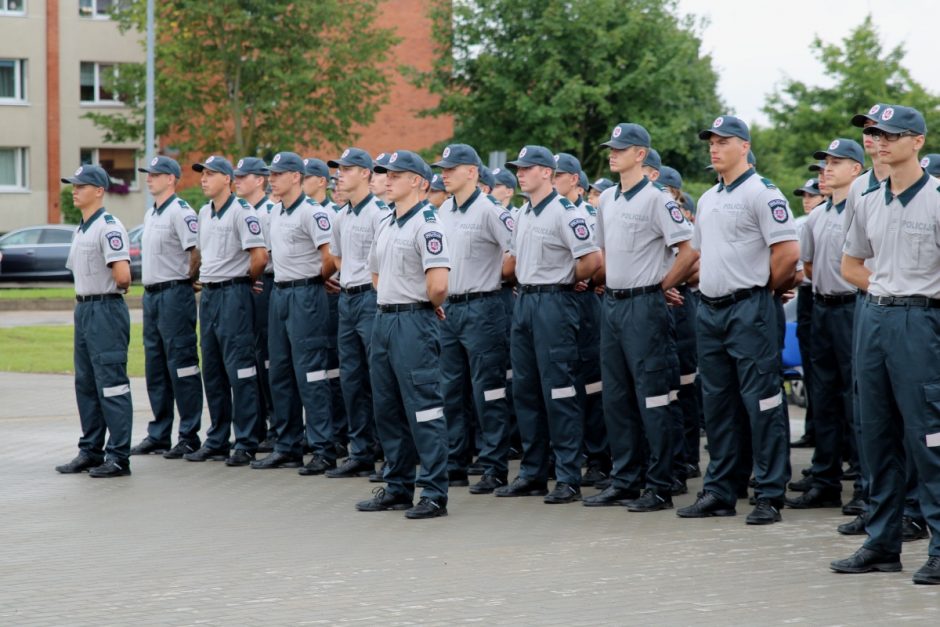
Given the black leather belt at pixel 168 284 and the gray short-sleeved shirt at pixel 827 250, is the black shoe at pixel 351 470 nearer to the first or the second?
the black leather belt at pixel 168 284

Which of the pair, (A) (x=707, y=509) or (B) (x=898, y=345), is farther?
(A) (x=707, y=509)

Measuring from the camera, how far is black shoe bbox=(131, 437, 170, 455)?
1257 cm

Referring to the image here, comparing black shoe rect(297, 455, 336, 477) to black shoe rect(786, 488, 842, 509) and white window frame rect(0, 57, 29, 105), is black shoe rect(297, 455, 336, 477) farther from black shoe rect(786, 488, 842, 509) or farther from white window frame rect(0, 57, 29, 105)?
white window frame rect(0, 57, 29, 105)

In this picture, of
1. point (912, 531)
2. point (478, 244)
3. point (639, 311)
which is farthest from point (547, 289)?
point (912, 531)

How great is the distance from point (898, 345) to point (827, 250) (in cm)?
275

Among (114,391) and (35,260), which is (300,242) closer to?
(114,391)

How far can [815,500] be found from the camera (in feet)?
31.8

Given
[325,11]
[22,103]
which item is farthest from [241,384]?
[22,103]

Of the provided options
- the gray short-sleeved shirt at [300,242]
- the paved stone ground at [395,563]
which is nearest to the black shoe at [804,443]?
the paved stone ground at [395,563]

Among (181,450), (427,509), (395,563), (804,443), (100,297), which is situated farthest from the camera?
(804,443)

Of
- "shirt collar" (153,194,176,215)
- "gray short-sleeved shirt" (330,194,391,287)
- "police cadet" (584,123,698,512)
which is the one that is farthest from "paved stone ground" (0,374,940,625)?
"shirt collar" (153,194,176,215)

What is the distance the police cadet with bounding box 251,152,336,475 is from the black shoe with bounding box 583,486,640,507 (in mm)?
2618

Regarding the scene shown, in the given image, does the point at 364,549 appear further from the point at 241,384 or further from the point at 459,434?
the point at 241,384

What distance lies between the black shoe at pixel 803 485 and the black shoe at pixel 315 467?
11.9 feet
